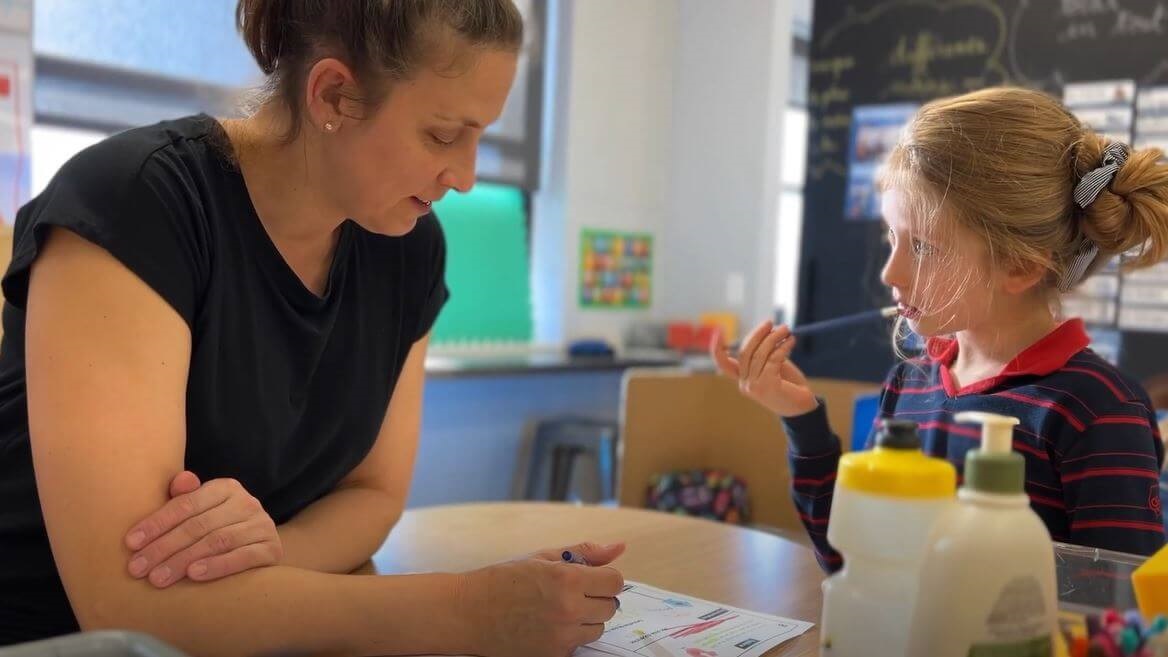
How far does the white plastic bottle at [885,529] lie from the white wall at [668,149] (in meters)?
3.33

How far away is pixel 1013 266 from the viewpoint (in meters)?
1.13

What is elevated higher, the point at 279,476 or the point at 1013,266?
the point at 1013,266

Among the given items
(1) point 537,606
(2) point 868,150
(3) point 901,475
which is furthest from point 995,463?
(2) point 868,150

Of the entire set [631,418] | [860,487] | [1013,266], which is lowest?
[631,418]

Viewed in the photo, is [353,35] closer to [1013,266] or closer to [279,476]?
[279,476]

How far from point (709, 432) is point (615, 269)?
1.74m

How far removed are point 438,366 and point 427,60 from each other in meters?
2.26

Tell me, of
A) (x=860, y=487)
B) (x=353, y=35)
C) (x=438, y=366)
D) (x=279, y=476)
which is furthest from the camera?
(x=438, y=366)

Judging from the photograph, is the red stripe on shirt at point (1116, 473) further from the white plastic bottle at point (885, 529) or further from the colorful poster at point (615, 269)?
the colorful poster at point (615, 269)

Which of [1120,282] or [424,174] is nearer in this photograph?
[424,174]

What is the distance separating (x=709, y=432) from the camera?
2463 mm

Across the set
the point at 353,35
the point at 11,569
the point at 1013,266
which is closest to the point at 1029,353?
the point at 1013,266

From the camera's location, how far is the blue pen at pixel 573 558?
87 cm

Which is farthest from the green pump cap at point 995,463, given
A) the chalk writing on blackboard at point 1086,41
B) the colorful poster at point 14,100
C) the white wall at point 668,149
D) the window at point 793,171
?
the window at point 793,171
